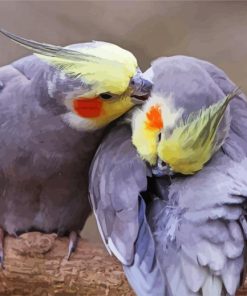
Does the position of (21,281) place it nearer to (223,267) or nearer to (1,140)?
(1,140)

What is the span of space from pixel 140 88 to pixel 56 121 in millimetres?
172

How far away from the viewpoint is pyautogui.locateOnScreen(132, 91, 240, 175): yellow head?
1.13 metres

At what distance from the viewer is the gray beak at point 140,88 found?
1.23m

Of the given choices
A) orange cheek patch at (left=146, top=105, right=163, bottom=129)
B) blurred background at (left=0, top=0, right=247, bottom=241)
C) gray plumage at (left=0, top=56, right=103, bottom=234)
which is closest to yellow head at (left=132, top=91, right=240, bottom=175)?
orange cheek patch at (left=146, top=105, right=163, bottom=129)

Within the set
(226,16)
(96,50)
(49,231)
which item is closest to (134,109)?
(96,50)

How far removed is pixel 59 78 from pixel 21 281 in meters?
0.34

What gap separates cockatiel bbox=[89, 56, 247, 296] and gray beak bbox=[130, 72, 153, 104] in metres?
0.01

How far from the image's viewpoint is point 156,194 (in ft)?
4.06

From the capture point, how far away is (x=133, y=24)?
2.02 meters

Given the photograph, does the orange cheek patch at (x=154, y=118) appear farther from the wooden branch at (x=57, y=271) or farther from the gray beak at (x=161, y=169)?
the wooden branch at (x=57, y=271)

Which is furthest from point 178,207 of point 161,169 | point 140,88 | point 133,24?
point 133,24

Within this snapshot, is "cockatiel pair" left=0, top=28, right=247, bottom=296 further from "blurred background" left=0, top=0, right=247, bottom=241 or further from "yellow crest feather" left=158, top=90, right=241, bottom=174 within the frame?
"blurred background" left=0, top=0, right=247, bottom=241

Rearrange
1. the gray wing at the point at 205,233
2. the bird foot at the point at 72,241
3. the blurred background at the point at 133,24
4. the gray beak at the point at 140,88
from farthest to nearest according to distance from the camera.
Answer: the blurred background at the point at 133,24 → the bird foot at the point at 72,241 → the gray beak at the point at 140,88 → the gray wing at the point at 205,233

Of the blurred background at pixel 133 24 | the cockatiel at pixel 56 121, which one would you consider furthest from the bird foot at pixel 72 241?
the blurred background at pixel 133 24
